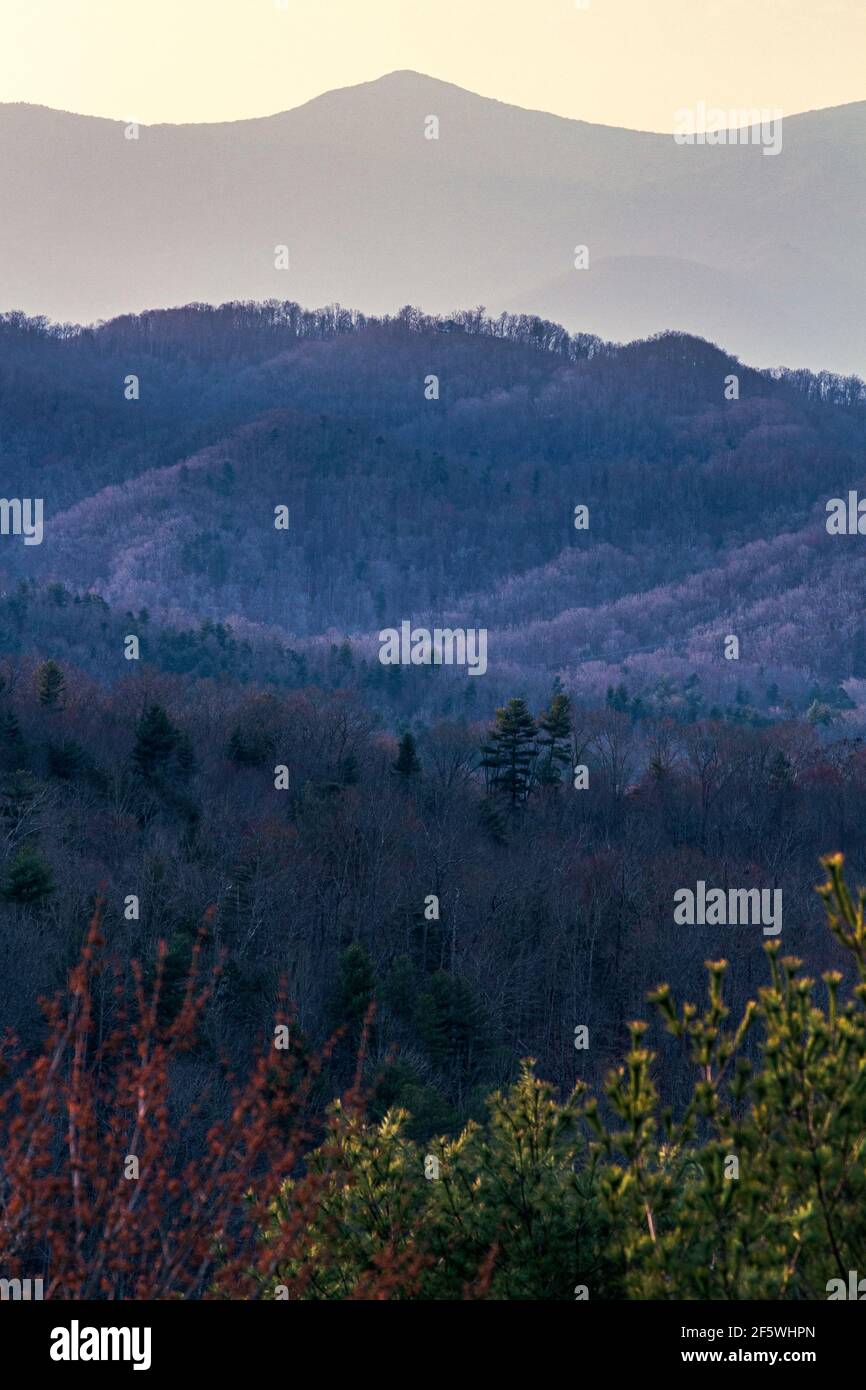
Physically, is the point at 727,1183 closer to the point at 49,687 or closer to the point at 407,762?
the point at 407,762

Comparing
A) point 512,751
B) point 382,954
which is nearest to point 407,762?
point 512,751

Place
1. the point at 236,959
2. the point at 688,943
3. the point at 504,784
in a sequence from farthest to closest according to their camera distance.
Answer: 1. the point at 504,784
2. the point at 688,943
3. the point at 236,959

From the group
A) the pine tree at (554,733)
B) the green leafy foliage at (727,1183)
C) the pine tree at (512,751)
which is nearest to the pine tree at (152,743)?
the pine tree at (512,751)

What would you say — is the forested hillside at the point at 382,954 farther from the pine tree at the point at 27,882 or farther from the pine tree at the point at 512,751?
the pine tree at the point at 512,751

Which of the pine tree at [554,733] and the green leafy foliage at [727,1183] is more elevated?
the pine tree at [554,733]

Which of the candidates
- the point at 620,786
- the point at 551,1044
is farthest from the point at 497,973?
the point at 620,786

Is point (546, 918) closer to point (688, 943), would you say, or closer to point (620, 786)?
point (688, 943)
